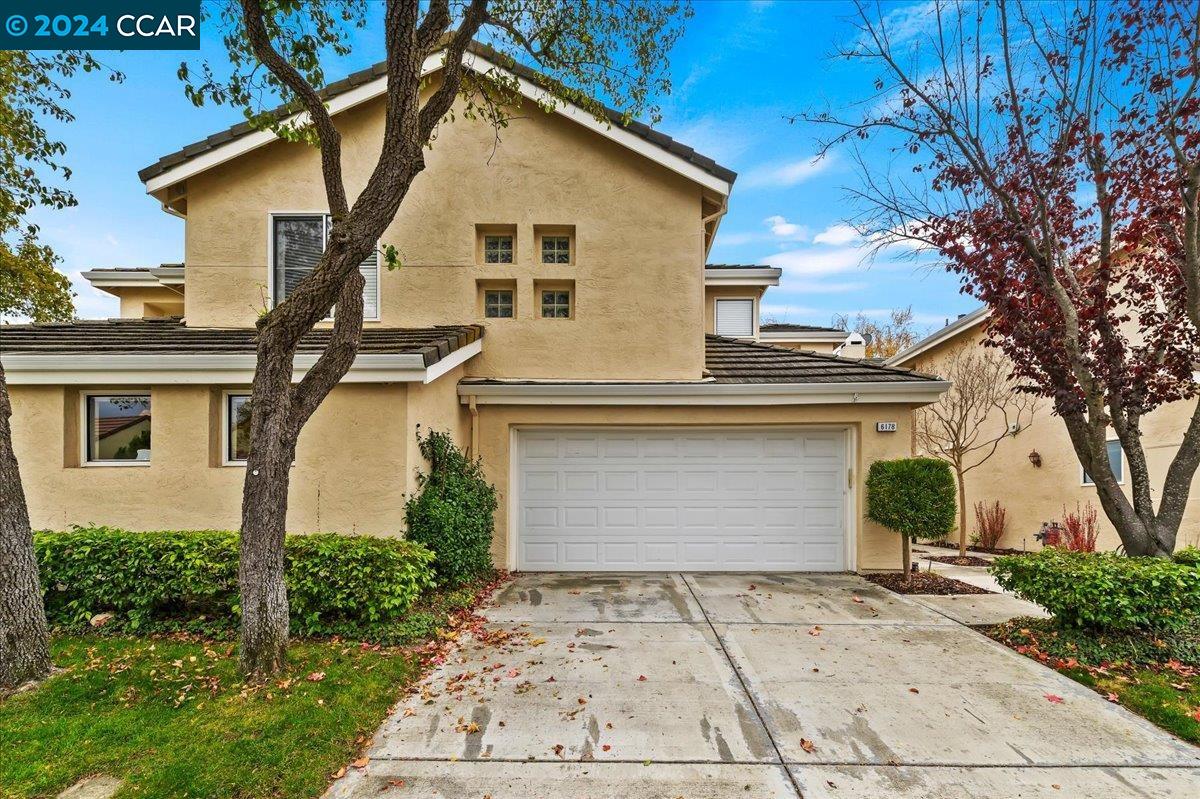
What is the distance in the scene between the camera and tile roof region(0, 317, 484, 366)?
652 cm

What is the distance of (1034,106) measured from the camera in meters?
5.98

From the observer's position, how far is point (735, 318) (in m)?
13.4

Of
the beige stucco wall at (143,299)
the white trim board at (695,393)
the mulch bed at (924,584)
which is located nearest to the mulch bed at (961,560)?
the mulch bed at (924,584)

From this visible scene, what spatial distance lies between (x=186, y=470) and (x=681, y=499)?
6743 millimetres

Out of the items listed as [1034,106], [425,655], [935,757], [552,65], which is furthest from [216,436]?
[1034,106]

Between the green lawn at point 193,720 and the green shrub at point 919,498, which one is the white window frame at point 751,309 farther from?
the green lawn at point 193,720

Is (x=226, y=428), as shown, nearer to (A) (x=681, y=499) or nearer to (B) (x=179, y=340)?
(B) (x=179, y=340)

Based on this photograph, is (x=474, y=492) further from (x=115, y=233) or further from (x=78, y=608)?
(x=115, y=233)

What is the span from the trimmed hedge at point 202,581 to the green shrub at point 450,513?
95 cm

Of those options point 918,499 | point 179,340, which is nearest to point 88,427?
point 179,340

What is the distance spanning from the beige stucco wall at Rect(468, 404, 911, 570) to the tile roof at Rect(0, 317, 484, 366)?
1.55 metres

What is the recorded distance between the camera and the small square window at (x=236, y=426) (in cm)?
671

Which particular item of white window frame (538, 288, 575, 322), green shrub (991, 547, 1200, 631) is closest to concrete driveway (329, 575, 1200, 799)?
green shrub (991, 547, 1200, 631)

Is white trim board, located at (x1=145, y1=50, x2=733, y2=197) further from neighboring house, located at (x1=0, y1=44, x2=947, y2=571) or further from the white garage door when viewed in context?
the white garage door
